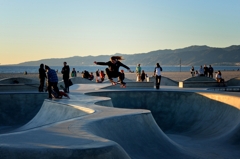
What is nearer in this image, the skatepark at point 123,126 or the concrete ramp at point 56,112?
the skatepark at point 123,126

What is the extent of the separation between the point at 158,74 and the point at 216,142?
8.17 meters

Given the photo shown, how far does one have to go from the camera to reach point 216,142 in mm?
12961

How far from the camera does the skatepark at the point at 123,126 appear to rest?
5820 millimetres

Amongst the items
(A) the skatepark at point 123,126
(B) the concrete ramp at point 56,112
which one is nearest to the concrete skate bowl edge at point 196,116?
(A) the skatepark at point 123,126

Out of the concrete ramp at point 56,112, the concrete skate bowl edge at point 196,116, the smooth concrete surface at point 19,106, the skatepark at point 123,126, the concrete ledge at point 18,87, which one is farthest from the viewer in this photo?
the concrete ledge at point 18,87

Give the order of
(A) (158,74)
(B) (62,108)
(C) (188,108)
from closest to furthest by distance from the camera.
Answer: (B) (62,108)
(C) (188,108)
(A) (158,74)

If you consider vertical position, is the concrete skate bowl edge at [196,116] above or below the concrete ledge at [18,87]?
below

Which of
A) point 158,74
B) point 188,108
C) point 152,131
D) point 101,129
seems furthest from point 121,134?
point 158,74

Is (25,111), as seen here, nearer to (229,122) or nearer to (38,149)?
(229,122)

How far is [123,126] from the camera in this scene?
8844 mm

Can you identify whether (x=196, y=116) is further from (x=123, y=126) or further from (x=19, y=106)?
(x=123, y=126)

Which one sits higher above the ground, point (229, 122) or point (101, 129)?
point (101, 129)

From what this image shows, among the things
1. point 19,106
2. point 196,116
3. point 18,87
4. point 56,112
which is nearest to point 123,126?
point 56,112

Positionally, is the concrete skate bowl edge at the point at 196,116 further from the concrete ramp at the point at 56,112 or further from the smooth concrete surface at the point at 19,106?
the concrete ramp at the point at 56,112
